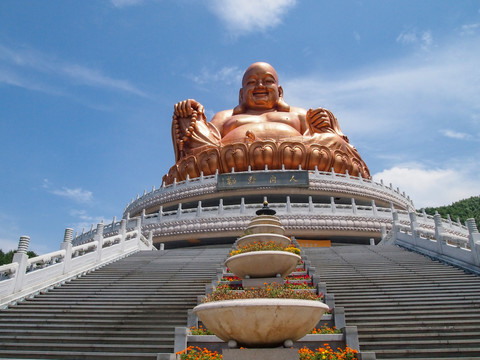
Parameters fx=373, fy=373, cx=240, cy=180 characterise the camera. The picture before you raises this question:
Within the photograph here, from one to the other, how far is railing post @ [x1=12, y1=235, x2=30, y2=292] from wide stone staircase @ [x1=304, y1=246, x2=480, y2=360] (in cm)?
691

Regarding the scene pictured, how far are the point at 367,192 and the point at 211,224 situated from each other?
10584 millimetres

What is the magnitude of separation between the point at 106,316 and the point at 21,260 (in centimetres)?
317

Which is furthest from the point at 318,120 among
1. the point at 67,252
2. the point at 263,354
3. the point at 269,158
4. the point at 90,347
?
the point at 263,354

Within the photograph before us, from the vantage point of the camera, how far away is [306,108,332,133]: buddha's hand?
27447 millimetres

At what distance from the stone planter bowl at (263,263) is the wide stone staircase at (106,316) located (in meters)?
1.27

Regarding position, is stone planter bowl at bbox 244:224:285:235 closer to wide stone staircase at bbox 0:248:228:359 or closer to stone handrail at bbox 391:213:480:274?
wide stone staircase at bbox 0:248:228:359

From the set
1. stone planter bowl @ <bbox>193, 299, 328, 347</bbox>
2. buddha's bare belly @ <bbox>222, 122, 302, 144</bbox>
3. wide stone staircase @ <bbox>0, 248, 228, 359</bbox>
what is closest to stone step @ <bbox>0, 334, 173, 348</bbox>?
wide stone staircase @ <bbox>0, 248, 228, 359</bbox>

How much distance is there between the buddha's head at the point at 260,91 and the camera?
30938mm

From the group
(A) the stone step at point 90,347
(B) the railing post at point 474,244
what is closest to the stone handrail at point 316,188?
(B) the railing post at point 474,244

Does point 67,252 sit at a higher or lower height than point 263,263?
higher

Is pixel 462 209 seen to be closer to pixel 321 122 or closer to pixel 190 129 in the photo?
pixel 321 122

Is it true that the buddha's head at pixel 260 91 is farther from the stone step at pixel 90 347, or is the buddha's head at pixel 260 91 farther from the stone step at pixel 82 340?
the stone step at pixel 90 347

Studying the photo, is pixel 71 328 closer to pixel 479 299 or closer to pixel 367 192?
pixel 479 299

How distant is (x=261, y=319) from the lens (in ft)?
12.1
